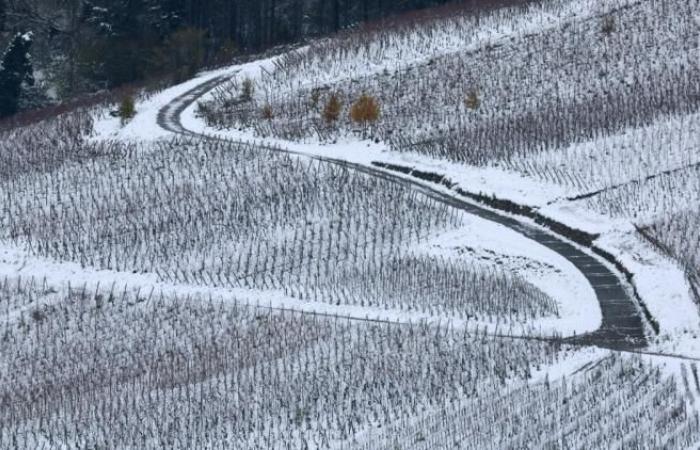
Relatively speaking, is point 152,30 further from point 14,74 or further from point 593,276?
point 593,276

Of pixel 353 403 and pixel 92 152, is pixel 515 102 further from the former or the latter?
pixel 353 403

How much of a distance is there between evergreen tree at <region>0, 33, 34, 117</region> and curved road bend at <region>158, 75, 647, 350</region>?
66.3 ft

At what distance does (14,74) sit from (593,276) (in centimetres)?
3212

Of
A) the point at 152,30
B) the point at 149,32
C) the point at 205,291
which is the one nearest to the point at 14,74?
the point at 149,32

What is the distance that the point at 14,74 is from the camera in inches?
1758

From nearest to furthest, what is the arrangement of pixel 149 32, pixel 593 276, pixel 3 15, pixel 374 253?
pixel 593 276 < pixel 374 253 < pixel 149 32 < pixel 3 15

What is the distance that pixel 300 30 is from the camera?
52531mm

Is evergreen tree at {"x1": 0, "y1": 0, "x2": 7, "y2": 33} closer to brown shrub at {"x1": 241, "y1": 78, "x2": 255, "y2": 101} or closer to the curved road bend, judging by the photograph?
brown shrub at {"x1": 241, "y1": 78, "x2": 255, "y2": 101}

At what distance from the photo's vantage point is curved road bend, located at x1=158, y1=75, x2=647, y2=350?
48.7 ft

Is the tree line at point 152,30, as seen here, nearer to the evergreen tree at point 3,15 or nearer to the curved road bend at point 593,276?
the evergreen tree at point 3,15

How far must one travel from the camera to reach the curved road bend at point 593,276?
48.7 feet

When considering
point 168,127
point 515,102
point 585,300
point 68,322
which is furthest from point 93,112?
point 585,300

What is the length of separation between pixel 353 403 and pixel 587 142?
11943 mm

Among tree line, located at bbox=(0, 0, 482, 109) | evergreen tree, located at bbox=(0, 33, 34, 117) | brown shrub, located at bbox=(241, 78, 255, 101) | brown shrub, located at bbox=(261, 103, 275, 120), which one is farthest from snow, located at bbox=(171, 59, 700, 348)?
evergreen tree, located at bbox=(0, 33, 34, 117)
